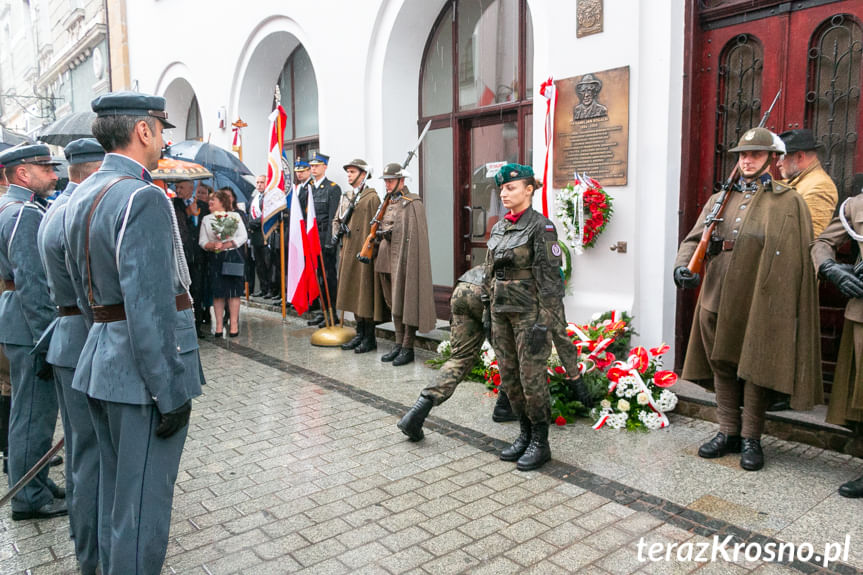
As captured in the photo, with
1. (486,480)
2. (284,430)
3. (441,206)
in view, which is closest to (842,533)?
(486,480)

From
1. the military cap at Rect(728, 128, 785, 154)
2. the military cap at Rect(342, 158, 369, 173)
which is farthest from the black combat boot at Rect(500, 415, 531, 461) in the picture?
the military cap at Rect(342, 158, 369, 173)

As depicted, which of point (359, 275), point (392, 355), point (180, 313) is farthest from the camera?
point (359, 275)

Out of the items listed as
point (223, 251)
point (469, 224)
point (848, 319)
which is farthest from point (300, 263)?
point (848, 319)

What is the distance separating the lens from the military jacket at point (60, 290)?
2676mm

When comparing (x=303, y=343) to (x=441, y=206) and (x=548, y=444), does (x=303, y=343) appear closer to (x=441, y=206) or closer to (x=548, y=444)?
(x=441, y=206)

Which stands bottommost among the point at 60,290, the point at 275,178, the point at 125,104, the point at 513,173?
the point at 60,290

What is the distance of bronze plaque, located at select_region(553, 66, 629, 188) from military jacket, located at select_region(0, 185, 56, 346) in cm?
434

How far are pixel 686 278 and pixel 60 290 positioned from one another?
140 inches

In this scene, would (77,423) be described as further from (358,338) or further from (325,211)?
(325,211)

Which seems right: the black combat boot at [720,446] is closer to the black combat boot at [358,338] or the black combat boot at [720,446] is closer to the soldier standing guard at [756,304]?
the soldier standing guard at [756,304]

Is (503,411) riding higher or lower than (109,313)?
lower

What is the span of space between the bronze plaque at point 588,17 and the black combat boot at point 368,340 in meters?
3.79

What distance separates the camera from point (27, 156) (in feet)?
12.0

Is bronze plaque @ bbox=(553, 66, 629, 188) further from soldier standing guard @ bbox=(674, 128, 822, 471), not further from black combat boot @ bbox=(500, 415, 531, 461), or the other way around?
black combat boot @ bbox=(500, 415, 531, 461)
